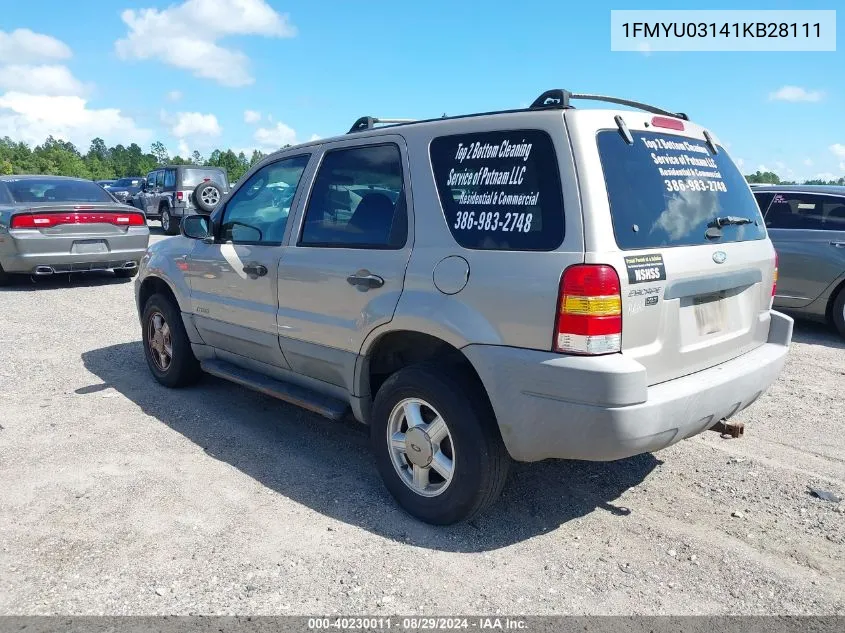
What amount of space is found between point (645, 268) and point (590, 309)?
34 cm

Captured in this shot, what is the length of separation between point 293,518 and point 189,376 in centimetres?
235

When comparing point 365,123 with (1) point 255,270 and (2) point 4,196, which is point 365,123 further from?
(2) point 4,196

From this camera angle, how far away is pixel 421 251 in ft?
10.6

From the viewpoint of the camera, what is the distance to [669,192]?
306 centimetres

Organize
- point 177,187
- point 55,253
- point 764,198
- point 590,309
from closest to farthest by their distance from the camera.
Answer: point 590,309
point 764,198
point 55,253
point 177,187

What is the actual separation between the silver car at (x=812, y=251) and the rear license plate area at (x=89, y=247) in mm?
9103

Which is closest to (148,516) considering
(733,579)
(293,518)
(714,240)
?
(293,518)

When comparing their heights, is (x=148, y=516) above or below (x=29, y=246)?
below

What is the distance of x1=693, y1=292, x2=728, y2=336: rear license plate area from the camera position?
3.08m

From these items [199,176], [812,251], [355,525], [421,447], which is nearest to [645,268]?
[421,447]

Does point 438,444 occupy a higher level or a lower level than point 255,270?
lower

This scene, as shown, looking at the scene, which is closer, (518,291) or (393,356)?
(518,291)

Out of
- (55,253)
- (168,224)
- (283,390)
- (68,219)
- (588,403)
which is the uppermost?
(168,224)

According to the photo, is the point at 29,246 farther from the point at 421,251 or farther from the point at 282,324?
the point at 421,251
